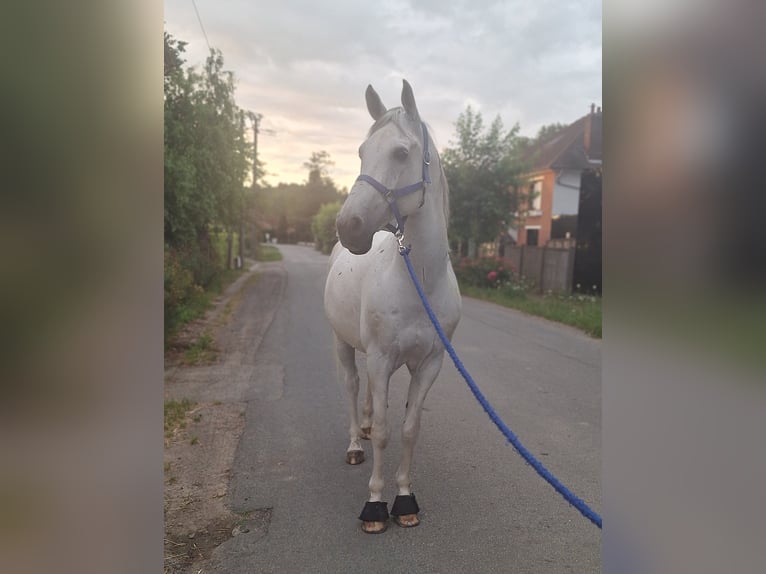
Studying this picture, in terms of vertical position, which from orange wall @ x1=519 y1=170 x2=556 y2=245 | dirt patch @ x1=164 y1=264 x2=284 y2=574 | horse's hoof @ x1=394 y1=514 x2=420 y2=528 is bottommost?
dirt patch @ x1=164 y1=264 x2=284 y2=574

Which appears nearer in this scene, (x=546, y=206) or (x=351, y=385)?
(x=351, y=385)

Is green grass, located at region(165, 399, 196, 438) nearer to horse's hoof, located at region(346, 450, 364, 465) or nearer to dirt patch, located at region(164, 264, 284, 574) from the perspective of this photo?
dirt patch, located at region(164, 264, 284, 574)

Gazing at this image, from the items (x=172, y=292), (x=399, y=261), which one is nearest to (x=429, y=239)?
(x=399, y=261)

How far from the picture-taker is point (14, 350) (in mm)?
750

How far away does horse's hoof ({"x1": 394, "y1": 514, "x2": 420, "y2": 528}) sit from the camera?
2.83 meters

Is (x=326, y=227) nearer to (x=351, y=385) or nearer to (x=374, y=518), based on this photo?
(x=351, y=385)

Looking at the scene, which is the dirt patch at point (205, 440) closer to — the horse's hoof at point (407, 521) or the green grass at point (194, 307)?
the green grass at point (194, 307)

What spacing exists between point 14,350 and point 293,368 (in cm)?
570

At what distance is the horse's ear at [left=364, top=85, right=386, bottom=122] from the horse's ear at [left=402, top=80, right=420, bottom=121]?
17 centimetres

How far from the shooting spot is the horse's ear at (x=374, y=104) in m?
2.63

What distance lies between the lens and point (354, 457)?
366cm

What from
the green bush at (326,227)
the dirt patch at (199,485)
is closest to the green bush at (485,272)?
the dirt patch at (199,485)

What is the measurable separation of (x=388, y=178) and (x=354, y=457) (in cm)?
221

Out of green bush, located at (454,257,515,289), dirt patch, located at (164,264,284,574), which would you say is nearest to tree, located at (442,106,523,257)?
green bush, located at (454,257,515,289)
